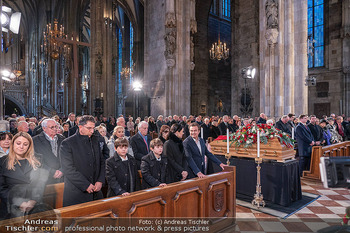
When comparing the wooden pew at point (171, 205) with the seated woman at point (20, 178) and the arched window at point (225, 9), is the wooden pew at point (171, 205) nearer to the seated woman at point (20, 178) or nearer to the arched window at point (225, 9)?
the seated woman at point (20, 178)

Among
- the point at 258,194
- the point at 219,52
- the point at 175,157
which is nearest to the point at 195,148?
the point at 175,157

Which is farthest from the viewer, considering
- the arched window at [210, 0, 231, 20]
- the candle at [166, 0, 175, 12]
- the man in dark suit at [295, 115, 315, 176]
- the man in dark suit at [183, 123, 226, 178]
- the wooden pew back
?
the arched window at [210, 0, 231, 20]

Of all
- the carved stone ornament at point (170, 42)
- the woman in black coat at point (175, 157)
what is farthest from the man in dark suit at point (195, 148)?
the carved stone ornament at point (170, 42)

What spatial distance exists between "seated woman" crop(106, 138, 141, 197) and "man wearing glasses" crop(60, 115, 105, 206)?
0.24 m

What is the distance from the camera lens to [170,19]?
14.2m

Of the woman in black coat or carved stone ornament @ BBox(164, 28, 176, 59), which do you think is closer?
the woman in black coat

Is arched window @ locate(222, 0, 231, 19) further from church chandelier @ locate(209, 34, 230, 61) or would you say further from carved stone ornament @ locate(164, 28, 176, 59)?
carved stone ornament @ locate(164, 28, 176, 59)

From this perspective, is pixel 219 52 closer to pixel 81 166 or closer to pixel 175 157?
pixel 175 157

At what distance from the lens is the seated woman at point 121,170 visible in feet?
11.5

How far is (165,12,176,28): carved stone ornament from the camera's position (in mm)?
14234

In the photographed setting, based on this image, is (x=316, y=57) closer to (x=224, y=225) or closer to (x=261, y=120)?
(x=261, y=120)

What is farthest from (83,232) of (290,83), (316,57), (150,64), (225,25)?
(225,25)

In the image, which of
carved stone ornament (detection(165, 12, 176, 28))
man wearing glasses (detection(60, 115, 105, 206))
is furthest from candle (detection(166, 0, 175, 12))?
man wearing glasses (detection(60, 115, 105, 206))

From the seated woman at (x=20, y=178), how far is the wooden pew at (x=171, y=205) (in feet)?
0.97
